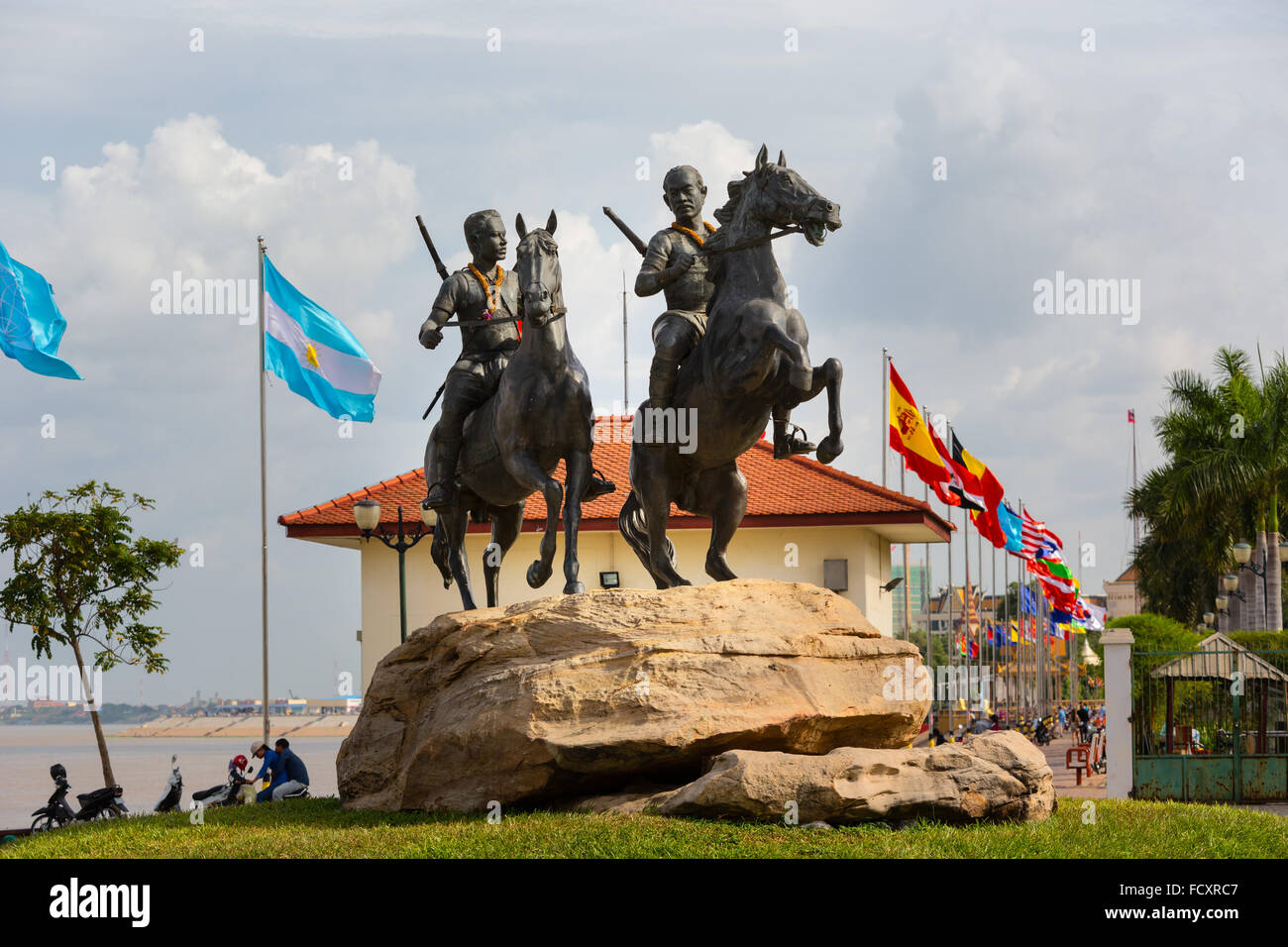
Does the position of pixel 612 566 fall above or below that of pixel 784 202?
below

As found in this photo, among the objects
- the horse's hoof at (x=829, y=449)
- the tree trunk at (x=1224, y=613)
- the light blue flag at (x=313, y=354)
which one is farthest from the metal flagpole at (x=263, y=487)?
the tree trunk at (x=1224, y=613)

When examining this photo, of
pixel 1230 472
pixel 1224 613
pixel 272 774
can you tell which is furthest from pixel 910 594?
pixel 272 774

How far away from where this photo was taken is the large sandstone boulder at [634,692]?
9664 millimetres

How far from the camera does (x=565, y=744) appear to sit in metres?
9.54

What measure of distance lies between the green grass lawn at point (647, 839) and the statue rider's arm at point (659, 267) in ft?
14.1

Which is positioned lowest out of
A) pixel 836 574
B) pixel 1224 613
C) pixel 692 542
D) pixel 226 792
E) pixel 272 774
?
pixel 226 792

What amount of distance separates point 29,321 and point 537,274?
33.4 ft

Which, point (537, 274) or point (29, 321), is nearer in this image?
point (537, 274)

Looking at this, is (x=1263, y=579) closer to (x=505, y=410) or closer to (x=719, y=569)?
(x=719, y=569)

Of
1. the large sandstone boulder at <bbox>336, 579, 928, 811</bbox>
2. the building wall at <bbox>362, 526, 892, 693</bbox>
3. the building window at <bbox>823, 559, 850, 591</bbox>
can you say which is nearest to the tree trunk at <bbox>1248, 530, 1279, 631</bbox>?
the building wall at <bbox>362, 526, 892, 693</bbox>

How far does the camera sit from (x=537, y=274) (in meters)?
11.0

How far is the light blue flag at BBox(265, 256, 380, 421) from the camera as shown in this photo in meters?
21.2
